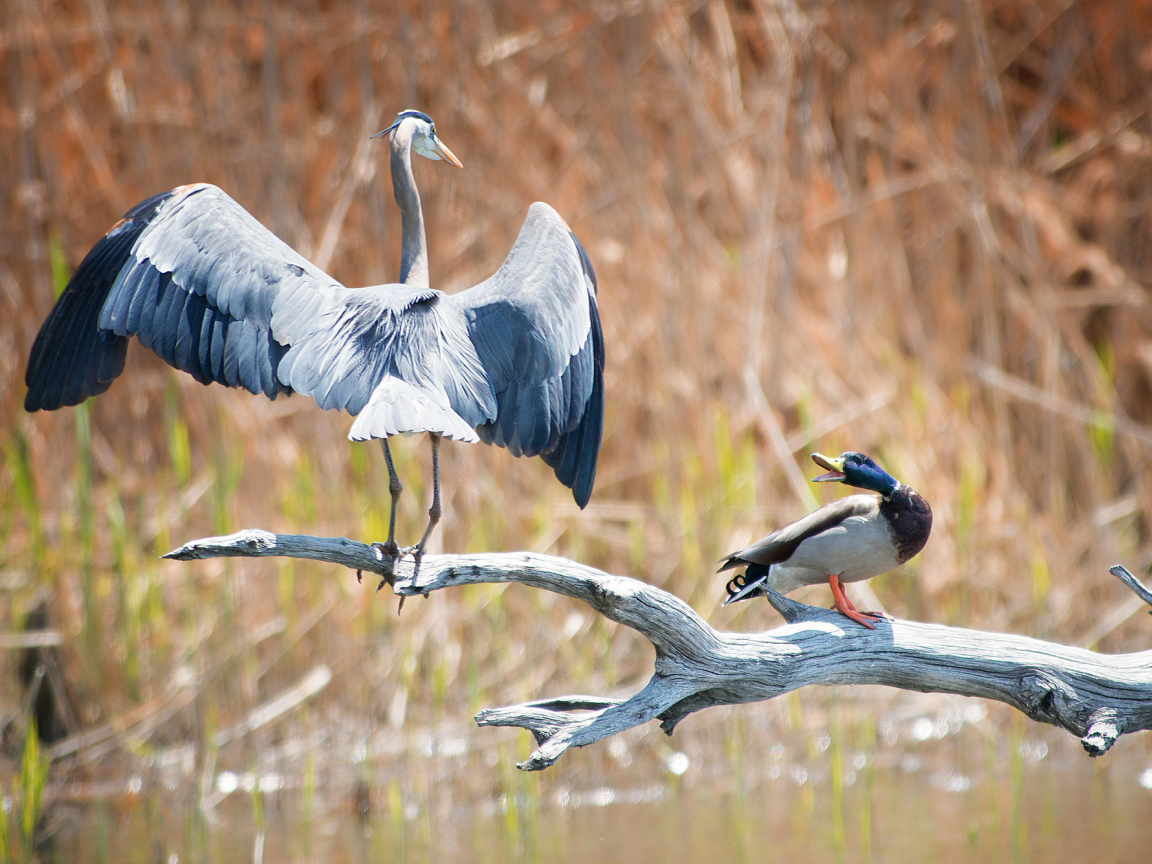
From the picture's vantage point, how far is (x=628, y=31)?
543cm

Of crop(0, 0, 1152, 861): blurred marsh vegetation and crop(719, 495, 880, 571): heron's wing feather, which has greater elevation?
crop(0, 0, 1152, 861): blurred marsh vegetation

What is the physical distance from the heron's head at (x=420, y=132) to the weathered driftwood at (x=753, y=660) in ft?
4.59

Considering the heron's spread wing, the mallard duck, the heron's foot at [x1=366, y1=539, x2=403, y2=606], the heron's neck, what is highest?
the heron's neck

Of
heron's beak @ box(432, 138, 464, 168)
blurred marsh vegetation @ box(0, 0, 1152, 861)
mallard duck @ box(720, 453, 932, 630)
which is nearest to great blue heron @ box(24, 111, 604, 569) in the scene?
heron's beak @ box(432, 138, 464, 168)

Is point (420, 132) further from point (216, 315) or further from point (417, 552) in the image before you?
point (417, 552)

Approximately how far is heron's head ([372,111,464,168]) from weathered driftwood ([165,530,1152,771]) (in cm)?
140

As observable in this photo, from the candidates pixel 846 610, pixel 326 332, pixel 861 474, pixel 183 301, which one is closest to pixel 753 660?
pixel 846 610

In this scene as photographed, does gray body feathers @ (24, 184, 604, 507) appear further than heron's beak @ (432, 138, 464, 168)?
No

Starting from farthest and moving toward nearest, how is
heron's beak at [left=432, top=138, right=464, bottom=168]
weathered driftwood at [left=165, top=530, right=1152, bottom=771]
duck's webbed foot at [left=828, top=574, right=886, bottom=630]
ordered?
1. heron's beak at [left=432, top=138, right=464, bottom=168]
2. duck's webbed foot at [left=828, top=574, right=886, bottom=630]
3. weathered driftwood at [left=165, top=530, right=1152, bottom=771]

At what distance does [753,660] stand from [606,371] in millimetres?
3012

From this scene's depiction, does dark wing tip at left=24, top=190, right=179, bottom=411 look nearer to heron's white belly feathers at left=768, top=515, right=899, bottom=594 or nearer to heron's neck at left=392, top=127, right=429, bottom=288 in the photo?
heron's neck at left=392, top=127, right=429, bottom=288

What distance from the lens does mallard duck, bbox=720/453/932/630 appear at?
2865 mm

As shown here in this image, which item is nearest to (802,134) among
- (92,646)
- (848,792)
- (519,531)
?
(519,531)

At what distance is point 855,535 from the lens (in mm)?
2865
